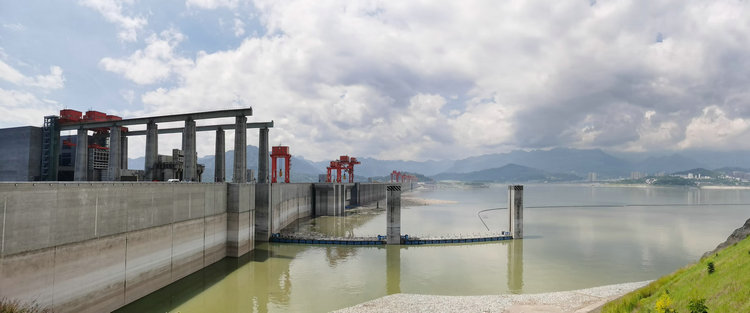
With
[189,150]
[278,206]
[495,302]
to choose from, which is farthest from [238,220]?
[495,302]

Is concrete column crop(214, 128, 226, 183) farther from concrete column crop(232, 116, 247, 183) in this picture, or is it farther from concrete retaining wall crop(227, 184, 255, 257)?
concrete retaining wall crop(227, 184, 255, 257)

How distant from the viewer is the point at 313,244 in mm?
50219

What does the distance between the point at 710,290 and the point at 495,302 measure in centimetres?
1411

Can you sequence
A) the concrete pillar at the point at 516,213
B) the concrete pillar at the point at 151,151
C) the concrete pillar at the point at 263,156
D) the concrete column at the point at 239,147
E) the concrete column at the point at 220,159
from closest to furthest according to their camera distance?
the concrete column at the point at 239,147
the concrete pillar at the point at 151,151
the concrete pillar at the point at 516,213
the concrete column at the point at 220,159
the concrete pillar at the point at 263,156

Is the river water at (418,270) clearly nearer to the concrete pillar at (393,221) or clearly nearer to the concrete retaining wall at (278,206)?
the concrete pillar at (393,221)

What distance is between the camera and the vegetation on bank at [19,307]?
17.4m

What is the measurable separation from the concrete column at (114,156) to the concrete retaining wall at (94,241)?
28.4 m

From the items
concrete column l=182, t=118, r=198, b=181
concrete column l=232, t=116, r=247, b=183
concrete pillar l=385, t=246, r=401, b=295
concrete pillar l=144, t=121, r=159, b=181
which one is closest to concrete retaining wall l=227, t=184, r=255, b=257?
concrete column l=232, t=116, r=247, b=183

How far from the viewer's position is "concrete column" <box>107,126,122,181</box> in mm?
54344

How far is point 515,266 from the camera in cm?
3988

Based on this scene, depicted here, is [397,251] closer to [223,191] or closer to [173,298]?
[223,191]

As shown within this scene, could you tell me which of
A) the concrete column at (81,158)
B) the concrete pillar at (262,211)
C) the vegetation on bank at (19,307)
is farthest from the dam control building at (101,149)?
the vegetation on bank at (19,307)

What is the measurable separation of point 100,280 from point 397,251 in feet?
102

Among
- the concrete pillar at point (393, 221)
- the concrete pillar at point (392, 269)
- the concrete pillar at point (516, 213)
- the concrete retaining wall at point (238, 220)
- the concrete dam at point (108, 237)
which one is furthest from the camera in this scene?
the concrete pillar at point (516, 213)
